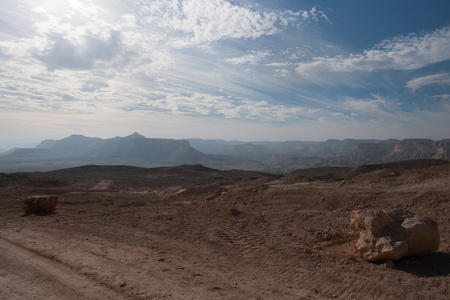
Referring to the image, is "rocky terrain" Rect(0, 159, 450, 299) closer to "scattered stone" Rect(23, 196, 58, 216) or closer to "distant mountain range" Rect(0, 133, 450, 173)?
"scattered stone" Rect(23, 196, 58, 216)

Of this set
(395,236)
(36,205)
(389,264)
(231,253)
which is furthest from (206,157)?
(389,264)

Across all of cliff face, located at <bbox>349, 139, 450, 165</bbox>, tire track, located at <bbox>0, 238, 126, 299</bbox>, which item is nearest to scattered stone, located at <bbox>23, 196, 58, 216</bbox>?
tire track, located at <bbox>0, 238, 126, 299</bbox>

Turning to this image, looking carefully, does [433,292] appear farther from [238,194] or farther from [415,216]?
[238,194]

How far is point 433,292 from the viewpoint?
436 cm

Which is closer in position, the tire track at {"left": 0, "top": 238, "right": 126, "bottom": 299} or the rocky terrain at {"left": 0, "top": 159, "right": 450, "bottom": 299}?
the tire track at {"left": 0, "top": 238, "right": 126, "bottom": 299}

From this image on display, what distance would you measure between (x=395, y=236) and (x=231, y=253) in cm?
366

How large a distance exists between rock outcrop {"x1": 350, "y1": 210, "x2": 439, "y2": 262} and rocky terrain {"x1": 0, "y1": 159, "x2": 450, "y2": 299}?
0.20 m

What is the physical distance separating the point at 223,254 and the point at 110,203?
11457mm

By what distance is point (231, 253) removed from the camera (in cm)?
674

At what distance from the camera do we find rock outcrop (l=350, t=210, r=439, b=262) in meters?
5.41

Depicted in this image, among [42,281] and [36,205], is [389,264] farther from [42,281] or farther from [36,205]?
[36,205]

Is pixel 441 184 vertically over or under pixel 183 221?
over

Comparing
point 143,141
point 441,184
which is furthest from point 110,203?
point 143,141

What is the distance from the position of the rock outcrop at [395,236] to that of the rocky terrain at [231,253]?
0.20 metres
